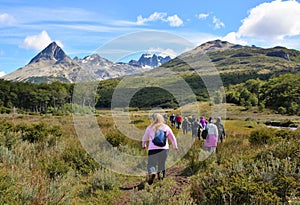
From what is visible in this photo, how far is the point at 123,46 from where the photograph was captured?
10297 millimetres

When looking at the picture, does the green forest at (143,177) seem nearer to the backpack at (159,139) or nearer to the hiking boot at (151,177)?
the hiking boot at (151,177)

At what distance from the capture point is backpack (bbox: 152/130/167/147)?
7.42 meters

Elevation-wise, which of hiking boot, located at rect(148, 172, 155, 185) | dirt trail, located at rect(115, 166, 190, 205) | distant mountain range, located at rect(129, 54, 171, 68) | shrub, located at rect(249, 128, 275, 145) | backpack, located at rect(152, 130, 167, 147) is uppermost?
distant mountain range, located at rect(129, 54, 171, 68)

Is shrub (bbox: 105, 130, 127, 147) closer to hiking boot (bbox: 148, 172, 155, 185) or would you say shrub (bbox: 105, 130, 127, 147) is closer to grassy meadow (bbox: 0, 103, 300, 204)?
grassy meadow (bbox: 0, 103, 300, 204)

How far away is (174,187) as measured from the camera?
7062mm

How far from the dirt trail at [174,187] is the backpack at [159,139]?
3.56ft

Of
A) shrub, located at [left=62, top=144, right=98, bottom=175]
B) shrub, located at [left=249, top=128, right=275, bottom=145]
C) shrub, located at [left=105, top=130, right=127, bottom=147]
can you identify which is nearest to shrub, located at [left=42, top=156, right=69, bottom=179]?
shrub, located at [left=62, top=144, right=98, bottom=175]

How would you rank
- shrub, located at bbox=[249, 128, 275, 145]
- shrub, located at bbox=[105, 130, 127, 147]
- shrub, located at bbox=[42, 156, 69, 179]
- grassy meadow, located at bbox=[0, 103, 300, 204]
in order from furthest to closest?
shrub, located at bbox=[249, 128, 275, 145]
shrub, located at bbox=[105, 130, 127, 147]
shrub, located at bbox=[42, 156, 69, 179]
grassy meadow, located at bbox=[0, 103, 300, 204]

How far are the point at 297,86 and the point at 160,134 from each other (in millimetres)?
117715

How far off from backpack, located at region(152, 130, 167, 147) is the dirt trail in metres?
1.09

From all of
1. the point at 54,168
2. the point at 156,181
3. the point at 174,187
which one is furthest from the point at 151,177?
the point at 54,168

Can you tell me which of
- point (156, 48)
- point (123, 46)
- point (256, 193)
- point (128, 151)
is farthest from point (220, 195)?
point (156, 48)

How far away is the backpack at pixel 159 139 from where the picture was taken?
24.3 feet

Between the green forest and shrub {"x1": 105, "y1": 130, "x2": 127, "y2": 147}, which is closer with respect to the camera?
the green forest
